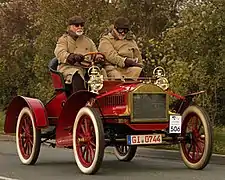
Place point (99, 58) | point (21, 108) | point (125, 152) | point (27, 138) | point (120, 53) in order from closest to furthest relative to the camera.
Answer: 1. point (99, 58)
2. point (120, 53)
3. point (27, 138)
4. point (21, 108)
5. point (125, 152)

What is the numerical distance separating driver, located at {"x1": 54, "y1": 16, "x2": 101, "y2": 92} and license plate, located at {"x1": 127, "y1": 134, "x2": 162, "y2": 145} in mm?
→ 1303

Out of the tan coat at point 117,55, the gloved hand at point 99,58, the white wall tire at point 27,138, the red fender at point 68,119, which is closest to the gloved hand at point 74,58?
the gloved hand at point 99,58

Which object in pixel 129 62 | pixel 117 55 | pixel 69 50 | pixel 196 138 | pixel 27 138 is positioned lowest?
pixel 27 138

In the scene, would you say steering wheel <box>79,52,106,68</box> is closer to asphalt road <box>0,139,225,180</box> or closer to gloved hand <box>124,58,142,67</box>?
gloved hand <box>124,58,142,67</box>

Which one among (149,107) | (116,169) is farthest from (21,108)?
(149,107)

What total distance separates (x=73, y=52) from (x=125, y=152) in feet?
7.61

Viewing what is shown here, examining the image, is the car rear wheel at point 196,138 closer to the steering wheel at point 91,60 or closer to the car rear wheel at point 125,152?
the car rear wheel at point 125,152

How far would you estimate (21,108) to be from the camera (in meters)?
12.7

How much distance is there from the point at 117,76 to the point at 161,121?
1.29 meters

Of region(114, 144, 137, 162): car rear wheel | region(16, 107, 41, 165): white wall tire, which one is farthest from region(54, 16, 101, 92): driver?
region(114, 144, 137, 162): car rear wheel

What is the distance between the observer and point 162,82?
10.9m

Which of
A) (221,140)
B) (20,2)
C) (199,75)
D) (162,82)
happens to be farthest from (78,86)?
(20,2)

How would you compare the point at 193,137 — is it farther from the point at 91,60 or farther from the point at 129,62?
the point at 91,60

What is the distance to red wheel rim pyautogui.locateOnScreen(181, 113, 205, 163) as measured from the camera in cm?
1080
